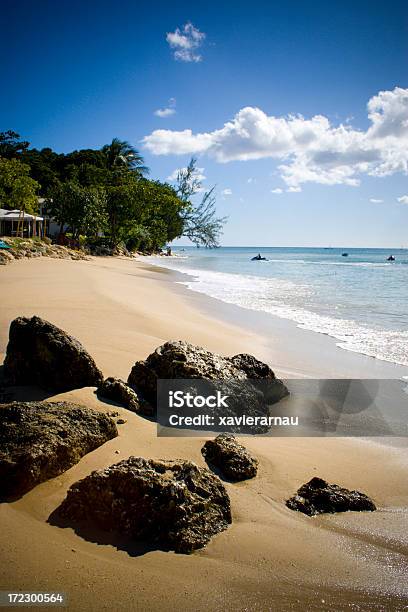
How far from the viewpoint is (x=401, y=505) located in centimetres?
321

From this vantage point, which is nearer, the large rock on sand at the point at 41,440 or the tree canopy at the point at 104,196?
the large rock on sand at the point at 41,440

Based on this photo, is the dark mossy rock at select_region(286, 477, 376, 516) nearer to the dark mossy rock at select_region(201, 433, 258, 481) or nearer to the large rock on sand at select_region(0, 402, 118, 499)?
the dark mossy rock at select_region(201, 433, 258, 481)

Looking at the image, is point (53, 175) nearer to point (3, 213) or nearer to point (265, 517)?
point (3, 213)

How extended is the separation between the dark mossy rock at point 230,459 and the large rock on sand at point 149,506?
2.03 feet

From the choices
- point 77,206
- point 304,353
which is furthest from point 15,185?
point 304,353

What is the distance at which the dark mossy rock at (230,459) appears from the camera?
337 cm

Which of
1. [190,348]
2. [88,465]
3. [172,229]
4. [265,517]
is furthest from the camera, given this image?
[172,229]

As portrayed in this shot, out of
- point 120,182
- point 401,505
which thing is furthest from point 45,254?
point 401,505

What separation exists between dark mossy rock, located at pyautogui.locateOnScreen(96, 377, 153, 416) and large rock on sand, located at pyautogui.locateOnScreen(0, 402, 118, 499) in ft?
2.66

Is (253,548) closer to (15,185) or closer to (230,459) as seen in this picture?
(230,459)

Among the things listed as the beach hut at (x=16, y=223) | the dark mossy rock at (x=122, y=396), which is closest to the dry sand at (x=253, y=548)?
the dark mossy rock at (x=122, y=396)

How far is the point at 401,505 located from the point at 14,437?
2917mm
